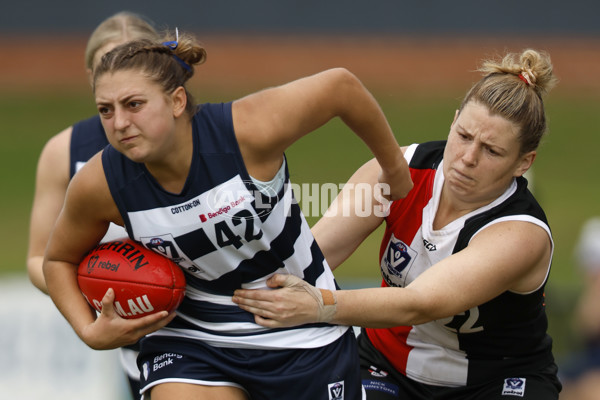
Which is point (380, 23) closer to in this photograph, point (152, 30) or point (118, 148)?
point (152, 30)

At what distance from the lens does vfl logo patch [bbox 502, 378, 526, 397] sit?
3.27 metres

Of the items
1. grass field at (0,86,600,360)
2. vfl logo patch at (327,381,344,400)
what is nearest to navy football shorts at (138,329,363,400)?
Answer: vfl logo patch at (327,381,344,400)

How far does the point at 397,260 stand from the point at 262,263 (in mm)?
737

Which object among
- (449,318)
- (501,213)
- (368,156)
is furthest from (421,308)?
(368,156)

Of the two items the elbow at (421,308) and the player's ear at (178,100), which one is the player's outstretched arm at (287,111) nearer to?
the player's ear at (178,100)

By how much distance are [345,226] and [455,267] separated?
2.14 ft

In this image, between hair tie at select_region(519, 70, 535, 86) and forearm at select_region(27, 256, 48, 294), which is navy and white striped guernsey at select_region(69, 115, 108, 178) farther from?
hair tie at select_region(519, 70, 535, 86)

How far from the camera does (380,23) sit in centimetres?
1684

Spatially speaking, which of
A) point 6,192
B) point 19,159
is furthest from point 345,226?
point 19,159

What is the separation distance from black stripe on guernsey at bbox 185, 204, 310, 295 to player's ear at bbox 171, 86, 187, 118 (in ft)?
1.65

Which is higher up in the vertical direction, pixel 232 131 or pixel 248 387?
pixel 232 131

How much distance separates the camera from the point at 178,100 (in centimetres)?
272

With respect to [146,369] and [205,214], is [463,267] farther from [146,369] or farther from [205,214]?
[146,369]

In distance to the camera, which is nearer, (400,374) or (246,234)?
(246,234)
